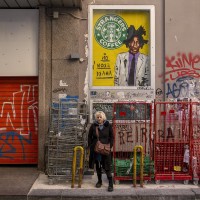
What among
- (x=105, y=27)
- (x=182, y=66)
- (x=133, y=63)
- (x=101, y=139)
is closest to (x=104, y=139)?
(x=101, y=139)

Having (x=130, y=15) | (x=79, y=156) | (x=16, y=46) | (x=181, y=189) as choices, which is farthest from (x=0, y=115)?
(x=181, y=189)

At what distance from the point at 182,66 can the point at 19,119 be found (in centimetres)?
430

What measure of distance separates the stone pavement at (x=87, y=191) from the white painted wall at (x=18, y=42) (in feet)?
8.88

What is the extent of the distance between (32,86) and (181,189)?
14.7ft

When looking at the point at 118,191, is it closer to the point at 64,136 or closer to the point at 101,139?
the point at 101,139

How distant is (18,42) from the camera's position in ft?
32.9

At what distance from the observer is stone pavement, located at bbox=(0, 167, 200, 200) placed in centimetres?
789

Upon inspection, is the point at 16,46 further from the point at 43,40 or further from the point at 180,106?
the point at 180,106

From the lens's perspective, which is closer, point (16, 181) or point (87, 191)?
point (87, 191)

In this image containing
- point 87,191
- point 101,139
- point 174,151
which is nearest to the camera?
point 87,191

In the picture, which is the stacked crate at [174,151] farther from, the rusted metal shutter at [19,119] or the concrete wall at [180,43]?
the rusted metal shutter at [19,119]

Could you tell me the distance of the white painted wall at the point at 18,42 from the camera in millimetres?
10023


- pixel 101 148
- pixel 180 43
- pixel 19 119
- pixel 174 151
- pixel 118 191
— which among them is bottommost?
pixel 118 191

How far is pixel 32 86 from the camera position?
33.9ft
